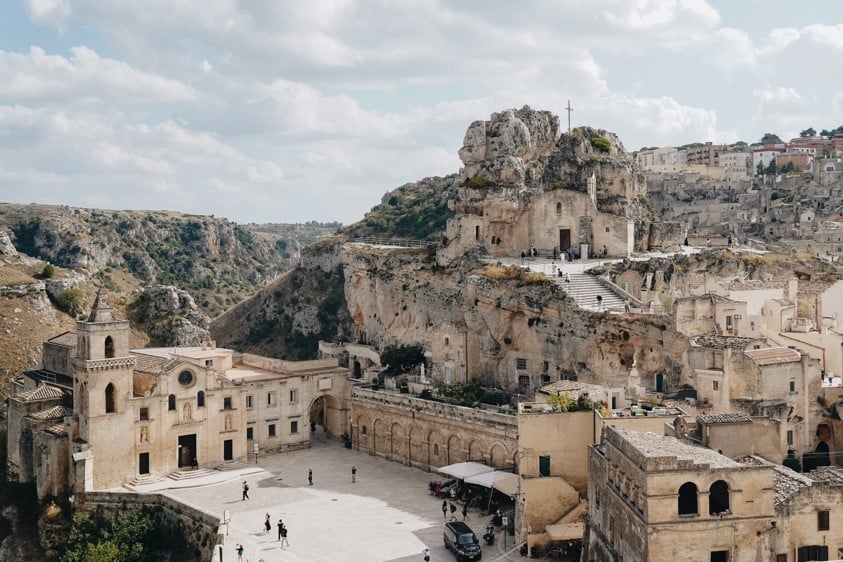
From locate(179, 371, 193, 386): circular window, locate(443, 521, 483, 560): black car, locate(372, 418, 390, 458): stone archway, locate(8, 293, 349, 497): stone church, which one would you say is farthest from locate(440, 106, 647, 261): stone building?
locate(443, 521, 483, 560): black car

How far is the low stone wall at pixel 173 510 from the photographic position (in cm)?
4228

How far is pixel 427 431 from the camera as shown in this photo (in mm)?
50375

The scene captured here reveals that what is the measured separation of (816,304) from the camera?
176ft

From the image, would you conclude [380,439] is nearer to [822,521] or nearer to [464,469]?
[464,469]

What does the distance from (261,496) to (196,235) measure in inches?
3908

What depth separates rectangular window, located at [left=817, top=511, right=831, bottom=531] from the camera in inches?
1114

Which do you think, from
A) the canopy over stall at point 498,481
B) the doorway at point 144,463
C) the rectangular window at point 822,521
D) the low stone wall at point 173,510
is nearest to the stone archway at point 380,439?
the canopy over stall at point 498,481

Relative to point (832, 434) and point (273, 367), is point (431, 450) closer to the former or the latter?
point (273, 367)

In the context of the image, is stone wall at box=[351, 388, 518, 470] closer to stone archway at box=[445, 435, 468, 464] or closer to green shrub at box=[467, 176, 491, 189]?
stone archway at box=[445, 435, 468, 464]

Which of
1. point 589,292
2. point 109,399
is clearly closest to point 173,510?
point 109,399

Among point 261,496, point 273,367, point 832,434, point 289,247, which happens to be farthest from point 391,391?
point 289,247

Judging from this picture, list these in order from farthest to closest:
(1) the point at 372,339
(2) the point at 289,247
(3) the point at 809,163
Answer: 1. (2) the point at 289,247
2. (3) the point at 809,163
3. (1) the point at 372,339

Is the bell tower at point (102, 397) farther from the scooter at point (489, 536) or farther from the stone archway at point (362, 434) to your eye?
the scooter at point (489, 536)

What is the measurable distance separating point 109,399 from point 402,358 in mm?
18392
